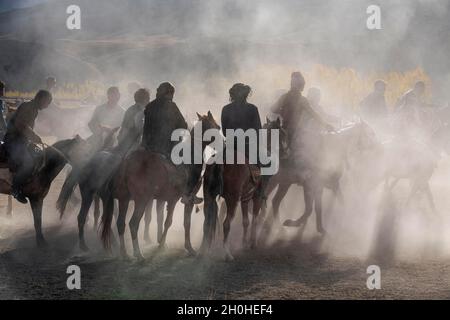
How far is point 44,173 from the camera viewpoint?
11008 mm

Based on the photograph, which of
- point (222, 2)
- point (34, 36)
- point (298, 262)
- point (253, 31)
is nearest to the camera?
point (298, 262)

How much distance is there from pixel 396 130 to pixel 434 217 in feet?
7.22

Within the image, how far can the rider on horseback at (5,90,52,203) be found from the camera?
10461mm

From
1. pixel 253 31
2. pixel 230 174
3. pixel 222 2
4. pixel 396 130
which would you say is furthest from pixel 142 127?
pixel 222 2

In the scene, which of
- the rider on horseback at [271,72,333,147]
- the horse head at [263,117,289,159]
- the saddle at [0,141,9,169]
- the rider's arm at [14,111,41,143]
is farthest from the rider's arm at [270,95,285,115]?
the saddle at [0,141,9,169]

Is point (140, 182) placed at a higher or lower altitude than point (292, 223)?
higher

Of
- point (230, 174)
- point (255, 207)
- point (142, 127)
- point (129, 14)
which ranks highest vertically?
point (129, 14)

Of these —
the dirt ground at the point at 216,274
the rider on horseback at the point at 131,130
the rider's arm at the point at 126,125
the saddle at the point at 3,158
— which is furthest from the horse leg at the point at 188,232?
the saddle at the point at 3,158

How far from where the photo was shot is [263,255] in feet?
33.3

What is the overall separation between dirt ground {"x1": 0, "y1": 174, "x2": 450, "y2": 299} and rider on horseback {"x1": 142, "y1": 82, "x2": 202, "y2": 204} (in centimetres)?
181

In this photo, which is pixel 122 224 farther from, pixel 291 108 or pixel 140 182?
pixel 291 108

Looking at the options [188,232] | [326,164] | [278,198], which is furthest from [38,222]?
[326,164]

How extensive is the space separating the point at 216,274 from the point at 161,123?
2485 mm

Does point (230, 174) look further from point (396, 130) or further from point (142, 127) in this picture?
point (396, 130)
